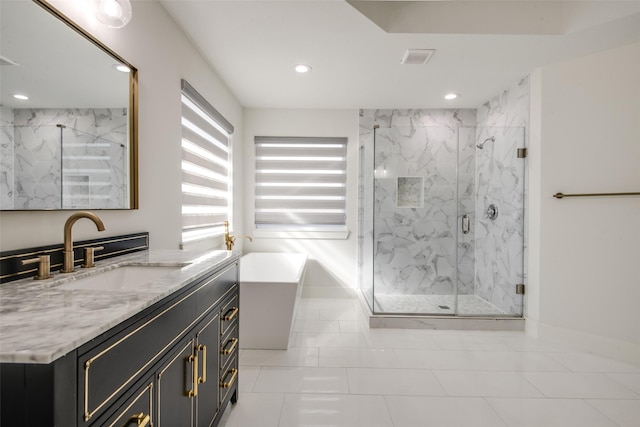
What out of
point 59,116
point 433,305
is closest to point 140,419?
point 59,116

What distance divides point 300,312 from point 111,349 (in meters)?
2.88

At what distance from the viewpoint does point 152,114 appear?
189 cm

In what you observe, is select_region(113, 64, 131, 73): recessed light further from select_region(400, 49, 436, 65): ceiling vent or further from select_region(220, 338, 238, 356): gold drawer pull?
select_region(400, 49, 436, 65): ceiling vent

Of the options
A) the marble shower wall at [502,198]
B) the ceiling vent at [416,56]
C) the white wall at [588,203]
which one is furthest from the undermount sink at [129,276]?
the marble shower wall at [502,198]

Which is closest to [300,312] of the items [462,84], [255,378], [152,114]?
[255,378]

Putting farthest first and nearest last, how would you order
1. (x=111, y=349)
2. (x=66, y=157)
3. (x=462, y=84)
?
(x=462, y=84) < (x=66, y=157) < (x=111, y=349)

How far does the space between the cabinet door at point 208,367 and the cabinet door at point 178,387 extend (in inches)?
2.4

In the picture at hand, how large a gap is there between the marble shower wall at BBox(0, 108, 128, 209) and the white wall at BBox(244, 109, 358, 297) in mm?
2467

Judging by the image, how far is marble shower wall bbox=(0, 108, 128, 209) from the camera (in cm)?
105

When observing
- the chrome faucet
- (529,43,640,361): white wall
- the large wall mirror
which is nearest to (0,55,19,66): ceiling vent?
the large wall mirror

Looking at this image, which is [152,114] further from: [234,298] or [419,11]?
[419,11]

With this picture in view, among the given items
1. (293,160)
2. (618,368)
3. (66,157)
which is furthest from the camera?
(293,160)

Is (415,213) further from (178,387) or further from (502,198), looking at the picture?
(178,387)

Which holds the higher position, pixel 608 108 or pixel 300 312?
pixel 608 108
